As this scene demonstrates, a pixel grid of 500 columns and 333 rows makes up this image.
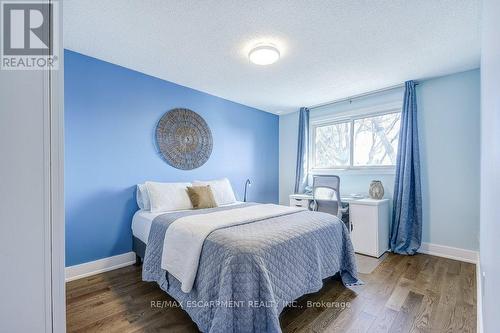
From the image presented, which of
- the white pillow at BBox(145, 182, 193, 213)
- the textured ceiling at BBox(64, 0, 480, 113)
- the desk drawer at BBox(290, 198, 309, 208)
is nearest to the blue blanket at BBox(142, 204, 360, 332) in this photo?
the white pillow at BBox(145, 182, 193, 213)

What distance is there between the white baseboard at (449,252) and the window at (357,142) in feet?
3.83

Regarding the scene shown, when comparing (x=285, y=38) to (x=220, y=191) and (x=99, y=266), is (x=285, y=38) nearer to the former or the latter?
(x=220, y=191)

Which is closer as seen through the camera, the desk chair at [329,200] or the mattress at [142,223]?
the mattress at [142,223]

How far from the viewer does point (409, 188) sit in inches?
116

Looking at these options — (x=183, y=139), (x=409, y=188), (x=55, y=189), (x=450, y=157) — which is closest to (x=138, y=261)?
(x=183, y=139)

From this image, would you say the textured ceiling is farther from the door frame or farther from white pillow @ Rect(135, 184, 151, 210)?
white pillow @ Rect(135, 184, 151, 210)

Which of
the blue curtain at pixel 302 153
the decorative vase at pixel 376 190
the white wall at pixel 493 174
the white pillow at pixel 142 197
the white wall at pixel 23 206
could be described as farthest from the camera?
the blue curtain at pixel 302 153

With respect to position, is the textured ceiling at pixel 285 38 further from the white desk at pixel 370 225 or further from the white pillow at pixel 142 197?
the white desk at pixel 370 225

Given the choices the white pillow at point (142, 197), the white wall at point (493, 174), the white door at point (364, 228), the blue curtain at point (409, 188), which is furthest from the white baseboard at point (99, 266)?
the blue curtain at point (409, 188)

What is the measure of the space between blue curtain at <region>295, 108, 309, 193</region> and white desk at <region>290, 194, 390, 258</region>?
110cm

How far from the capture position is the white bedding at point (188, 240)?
61.3 inches

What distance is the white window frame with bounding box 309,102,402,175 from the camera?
3311 mm

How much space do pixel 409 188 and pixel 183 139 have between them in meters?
3.08

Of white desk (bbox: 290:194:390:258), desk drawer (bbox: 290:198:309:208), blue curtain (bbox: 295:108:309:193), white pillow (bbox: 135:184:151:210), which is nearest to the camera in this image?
white pillow (bbox: 135:184:151:210)
